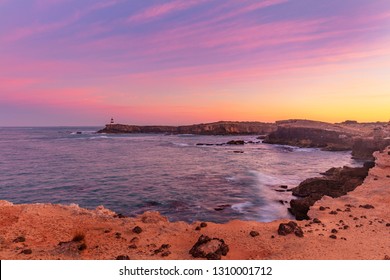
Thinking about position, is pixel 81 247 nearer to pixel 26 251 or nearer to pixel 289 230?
pixel 26 251

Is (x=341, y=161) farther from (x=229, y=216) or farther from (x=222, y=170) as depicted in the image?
Result: (x=229, y=216)

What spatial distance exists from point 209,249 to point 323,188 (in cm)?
2344

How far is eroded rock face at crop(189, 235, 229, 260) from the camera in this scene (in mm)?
16500

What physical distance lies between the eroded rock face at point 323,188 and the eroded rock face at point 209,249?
45.2ft

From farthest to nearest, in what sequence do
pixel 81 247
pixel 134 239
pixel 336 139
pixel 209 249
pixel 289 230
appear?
pixel 336 139
pixel 289 230
pixel 134 239
pixel 81 247
pixel 209 249

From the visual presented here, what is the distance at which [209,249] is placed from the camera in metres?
16.9

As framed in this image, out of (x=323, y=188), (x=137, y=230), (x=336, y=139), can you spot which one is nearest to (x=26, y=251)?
(x=137, y=230)

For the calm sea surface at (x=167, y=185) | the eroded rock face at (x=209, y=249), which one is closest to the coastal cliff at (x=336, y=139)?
the calm sea surface at (x=167, y=185)

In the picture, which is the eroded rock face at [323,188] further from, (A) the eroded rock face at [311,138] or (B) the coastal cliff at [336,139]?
(A) the eroded rock face at [311,138]

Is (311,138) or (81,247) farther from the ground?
(311,138)

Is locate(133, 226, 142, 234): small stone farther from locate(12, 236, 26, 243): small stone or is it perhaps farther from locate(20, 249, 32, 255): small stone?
locate(12, 236, 26, 243): small stone

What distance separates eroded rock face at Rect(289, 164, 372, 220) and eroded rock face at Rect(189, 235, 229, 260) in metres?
13.8

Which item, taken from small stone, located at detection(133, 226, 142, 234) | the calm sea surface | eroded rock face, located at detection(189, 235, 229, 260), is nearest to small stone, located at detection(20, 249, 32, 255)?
small stone, located at detection(133, 226, 142, 234)
